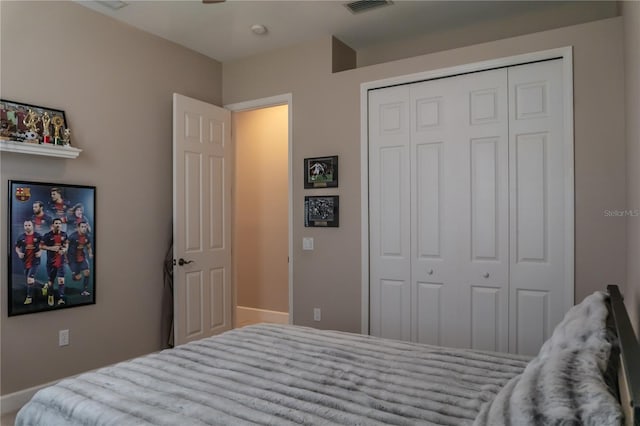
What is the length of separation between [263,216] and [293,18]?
2593mm

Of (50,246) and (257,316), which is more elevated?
(50,246)

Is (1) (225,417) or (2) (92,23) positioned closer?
(1) (225,417)

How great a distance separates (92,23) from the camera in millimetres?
3348

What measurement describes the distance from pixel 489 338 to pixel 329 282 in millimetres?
1406

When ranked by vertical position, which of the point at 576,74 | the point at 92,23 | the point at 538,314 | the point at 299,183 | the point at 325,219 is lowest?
the point at 538,314

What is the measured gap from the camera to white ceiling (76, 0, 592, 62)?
328cm

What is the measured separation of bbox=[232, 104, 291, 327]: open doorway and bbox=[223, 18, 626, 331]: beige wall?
0.97 metres

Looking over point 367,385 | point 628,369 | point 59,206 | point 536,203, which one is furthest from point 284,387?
point 59,206

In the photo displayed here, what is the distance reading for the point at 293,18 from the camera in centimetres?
350

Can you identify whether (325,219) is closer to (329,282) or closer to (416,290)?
(329,282)

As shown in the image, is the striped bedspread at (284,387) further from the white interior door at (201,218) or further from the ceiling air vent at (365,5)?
the ceiling air vent at (365,5)

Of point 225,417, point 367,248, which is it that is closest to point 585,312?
point 225,417

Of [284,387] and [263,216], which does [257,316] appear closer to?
[263,216]

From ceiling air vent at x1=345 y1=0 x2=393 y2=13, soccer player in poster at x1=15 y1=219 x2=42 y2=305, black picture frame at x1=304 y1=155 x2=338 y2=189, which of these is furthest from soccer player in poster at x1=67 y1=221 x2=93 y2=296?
ceiling air vent at x1=345 y1=0 x2=393 y2=13
